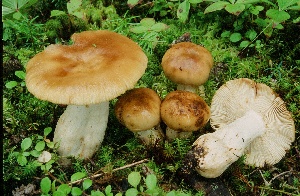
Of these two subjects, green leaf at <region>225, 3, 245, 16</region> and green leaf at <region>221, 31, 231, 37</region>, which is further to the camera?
green leaf at <region>221, 31, 231, 37</region>

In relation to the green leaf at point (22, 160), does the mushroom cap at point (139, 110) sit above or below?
above

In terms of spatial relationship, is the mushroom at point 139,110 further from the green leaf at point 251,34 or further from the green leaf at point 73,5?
the green leaf at point 251,34

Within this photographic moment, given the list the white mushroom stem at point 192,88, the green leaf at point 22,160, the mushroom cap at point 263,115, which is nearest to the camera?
the green leaf at point 22,160

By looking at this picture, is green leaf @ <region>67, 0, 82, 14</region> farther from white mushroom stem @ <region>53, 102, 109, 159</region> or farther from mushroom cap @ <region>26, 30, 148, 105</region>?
white mushroom stem @ <region>53, 102, 109, 159</region>

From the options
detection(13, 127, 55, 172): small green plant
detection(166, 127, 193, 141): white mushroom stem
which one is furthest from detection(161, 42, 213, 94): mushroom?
detection(13, 127, 55, 172): small green plant

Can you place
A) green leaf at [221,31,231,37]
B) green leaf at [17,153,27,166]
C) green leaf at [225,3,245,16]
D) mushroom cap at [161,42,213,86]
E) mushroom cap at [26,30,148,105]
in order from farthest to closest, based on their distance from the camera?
1. green leaf at [221,31,231,37]
2. green leaf at [225,3,245,16]
3. mushroom cap at [161,42,213,86]
4. green leaf at [17,153,27,166]
5. mushroom cap at [26,30,148,105]

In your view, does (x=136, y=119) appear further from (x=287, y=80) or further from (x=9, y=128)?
(x=287, y=80)

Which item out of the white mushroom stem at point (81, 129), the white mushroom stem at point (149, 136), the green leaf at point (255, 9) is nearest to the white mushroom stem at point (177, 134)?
the white mushroom stem at point (149, 136)
